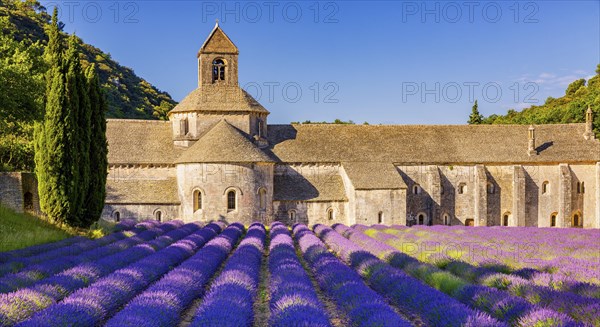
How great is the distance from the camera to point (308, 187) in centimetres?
3875

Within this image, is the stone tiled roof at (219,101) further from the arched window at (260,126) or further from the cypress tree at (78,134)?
the cypress tree at (78,134)

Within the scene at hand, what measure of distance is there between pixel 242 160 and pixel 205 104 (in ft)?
23.7

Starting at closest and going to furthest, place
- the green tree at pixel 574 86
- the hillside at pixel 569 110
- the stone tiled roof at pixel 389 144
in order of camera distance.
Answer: the stone tiled roof at pixel 389 144
the hillside at pixel 569 110
the green tree at pixel 574 86

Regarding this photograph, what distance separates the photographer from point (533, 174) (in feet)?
137

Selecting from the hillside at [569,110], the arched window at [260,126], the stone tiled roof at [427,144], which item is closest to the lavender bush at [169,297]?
the arched window at [260,126]

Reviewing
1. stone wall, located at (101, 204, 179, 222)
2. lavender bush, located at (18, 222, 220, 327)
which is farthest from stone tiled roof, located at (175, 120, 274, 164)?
lavender bush, located at (18, 222, 220, 327)

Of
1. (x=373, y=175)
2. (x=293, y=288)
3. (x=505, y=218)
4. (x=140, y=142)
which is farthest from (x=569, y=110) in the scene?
(x=293, y=288)

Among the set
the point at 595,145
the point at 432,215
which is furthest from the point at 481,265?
the point at 595,145

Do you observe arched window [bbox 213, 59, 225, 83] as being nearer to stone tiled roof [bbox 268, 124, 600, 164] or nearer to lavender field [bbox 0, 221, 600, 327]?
stone tiled roof [bbox 268, 124, 600, 164]

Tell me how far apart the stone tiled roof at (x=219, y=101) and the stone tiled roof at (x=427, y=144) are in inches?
121

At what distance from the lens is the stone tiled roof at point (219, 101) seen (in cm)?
3978

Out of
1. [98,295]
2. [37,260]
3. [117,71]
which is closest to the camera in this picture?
[98,295]

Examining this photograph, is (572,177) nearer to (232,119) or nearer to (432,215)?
(432,215)

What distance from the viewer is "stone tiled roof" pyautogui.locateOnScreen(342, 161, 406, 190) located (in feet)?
120
